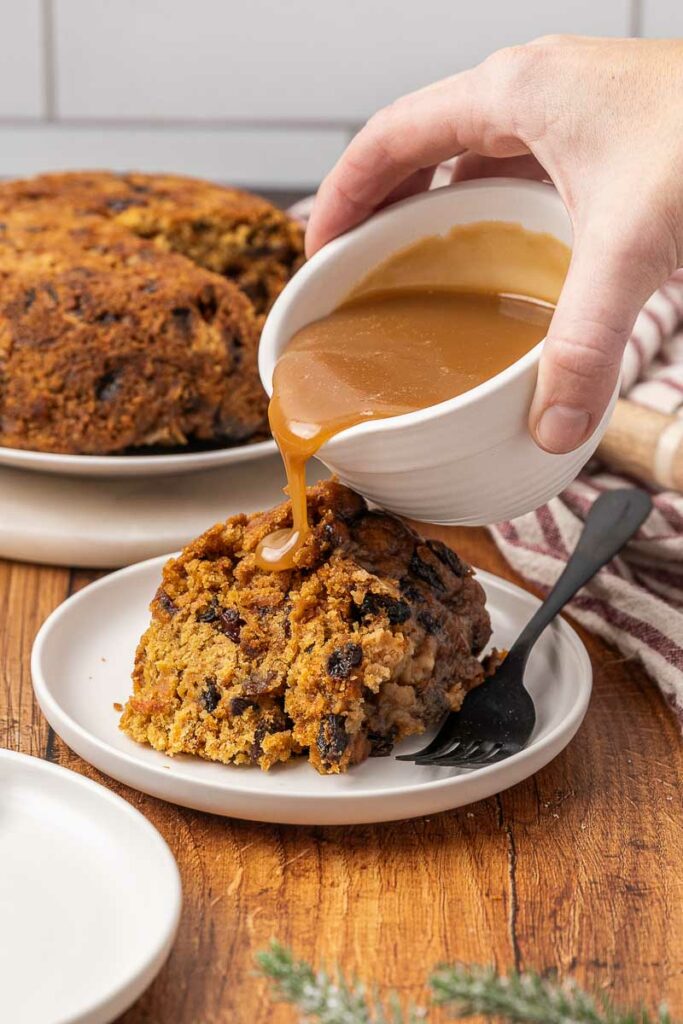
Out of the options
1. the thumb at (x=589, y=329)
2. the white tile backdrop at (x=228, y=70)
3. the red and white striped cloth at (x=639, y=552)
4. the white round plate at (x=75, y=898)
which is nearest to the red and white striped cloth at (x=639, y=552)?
the red and white striped cloth at (x=639, y=552)

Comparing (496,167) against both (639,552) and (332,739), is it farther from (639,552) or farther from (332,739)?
(332,739)

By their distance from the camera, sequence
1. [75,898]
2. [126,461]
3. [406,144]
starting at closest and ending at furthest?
[75,898] < [406,144] < [126,461]

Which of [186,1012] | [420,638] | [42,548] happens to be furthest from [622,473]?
[186,1012]

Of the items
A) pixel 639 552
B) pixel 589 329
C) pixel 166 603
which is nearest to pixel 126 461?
pixel 166 603

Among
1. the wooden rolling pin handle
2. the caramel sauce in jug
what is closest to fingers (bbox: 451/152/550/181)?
Result: the caramel sauce in jug

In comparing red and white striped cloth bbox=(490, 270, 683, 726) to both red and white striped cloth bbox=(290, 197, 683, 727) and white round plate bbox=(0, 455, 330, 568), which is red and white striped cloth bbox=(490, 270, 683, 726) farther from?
white round plate bbox=(0, 455, 330, 568)

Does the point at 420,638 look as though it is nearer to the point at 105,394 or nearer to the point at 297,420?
the point at 297,420

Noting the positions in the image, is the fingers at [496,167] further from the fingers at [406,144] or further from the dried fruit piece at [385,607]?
the dried fruit piece at [385,607]
